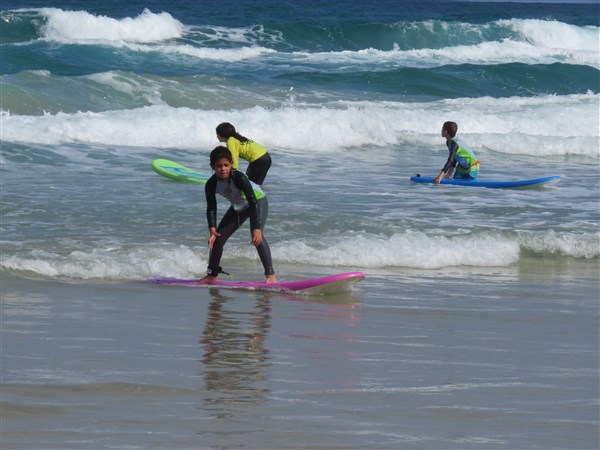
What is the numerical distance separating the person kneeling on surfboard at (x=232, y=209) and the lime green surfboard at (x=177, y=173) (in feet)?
16.9

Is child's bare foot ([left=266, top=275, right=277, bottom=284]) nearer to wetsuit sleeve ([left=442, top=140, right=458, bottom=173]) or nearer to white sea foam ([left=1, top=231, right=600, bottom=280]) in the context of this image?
white sea foam ([left=1, top=231, right=600, bottom=280])

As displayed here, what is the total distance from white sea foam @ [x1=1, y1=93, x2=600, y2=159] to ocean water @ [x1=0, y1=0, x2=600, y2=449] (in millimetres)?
55

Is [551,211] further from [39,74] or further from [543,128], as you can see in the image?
[39,74]

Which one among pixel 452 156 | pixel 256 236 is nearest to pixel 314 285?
pixel 256 236

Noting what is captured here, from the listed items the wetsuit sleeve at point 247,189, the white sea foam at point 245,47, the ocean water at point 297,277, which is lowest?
the ocean water at point 297,277

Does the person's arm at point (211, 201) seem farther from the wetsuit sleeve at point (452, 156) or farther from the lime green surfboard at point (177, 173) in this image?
the wetsuit sleeve at point (452, 156)

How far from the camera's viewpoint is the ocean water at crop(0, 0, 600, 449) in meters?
5.30

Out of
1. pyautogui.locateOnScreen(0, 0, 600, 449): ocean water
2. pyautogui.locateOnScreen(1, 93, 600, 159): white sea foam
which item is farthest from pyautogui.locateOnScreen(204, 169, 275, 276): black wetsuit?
pyautogui.locateOnScreen(1, 93, 600, 159): white sea foam

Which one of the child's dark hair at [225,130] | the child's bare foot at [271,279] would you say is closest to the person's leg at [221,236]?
the child's bare foot at [271,279]

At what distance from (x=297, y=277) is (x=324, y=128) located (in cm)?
1032

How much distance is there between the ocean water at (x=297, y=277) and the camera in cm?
530

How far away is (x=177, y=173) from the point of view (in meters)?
14.0

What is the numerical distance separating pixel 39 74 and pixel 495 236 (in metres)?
14.6

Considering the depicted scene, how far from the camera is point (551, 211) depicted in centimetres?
1271
